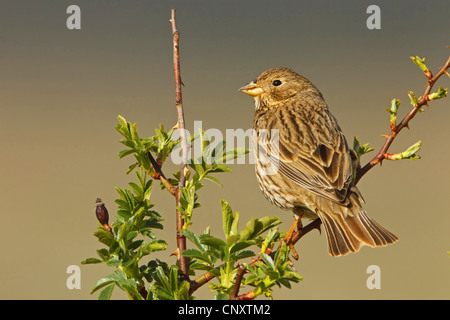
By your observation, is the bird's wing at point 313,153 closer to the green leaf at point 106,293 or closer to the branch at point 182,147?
the branch at point 182,147

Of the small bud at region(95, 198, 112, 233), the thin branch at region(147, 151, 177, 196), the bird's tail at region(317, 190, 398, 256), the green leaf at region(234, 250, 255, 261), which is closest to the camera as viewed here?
the green leaf at region(234, 250, 255, 261)

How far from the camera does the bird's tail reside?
2854 millimetres

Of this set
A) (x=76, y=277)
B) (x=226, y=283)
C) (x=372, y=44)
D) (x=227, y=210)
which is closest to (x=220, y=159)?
(x=227, y=210)

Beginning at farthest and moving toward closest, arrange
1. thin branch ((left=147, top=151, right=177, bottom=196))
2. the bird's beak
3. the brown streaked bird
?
1. the bird's beak
2. the brown streaked bird
3. thin branch ((left=147, top=151, right=177, bottom=196))

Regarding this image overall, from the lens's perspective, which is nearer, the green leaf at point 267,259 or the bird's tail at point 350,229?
the green leaf at point 267,259

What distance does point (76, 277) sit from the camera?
2592 mm

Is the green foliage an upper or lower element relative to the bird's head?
lower

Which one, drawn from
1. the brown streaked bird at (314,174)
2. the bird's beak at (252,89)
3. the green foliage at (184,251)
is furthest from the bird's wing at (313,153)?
the green foliage at (184,251)

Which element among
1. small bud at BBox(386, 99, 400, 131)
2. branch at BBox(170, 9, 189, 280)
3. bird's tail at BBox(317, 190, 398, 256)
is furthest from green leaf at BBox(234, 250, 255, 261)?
bird's tail at BBox(317, 190, 398, 256)

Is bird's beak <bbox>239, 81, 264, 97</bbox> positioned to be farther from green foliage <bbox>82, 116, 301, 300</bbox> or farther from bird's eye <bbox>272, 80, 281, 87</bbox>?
green foliage <bbox>82, 116, 301, 300</bbox>

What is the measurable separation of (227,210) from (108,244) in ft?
1.27

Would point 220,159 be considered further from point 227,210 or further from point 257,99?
point 257,99

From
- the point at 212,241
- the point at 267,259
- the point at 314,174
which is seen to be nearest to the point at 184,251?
the point at 212,241

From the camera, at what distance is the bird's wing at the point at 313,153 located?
3.13 metres
